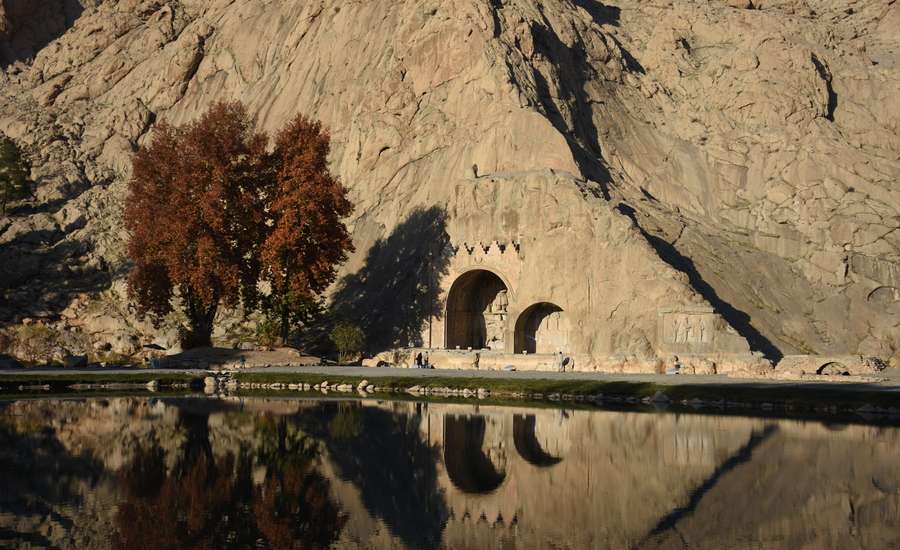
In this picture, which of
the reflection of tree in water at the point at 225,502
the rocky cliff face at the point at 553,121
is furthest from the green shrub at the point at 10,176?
the reflection of tree in water at the point at 225,502

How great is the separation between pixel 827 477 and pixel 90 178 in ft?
226

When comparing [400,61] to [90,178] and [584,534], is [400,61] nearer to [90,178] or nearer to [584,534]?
[90,178]

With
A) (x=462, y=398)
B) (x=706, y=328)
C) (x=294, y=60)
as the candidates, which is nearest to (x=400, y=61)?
(x=294, y=60)

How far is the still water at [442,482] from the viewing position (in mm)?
16797

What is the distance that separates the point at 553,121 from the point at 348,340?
841 inches

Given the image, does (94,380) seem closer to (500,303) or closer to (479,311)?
(479,311)

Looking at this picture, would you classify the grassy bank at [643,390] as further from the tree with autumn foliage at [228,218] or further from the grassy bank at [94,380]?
the tree with autumn foliage at [228,218]

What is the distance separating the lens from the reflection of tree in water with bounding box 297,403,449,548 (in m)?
17.8

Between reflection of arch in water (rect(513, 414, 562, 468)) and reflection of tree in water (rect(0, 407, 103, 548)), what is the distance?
946 cm

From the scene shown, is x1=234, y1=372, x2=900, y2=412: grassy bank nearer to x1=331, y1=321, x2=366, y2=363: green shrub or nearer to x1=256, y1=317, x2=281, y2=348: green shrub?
x1=331, y1=321, x2=366, y2=363: green shrub

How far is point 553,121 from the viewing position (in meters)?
67.9

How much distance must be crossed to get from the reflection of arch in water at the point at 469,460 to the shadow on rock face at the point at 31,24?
3125 inches

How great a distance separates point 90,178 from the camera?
80.2 m

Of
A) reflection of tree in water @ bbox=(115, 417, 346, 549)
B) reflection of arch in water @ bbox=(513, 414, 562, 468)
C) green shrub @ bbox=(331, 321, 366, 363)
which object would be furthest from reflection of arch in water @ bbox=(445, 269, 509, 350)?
reflection of tree in water @ bbox=(115, 417, 346, 549)
